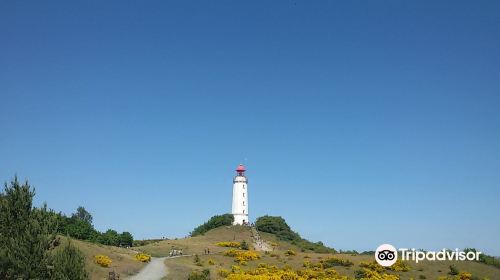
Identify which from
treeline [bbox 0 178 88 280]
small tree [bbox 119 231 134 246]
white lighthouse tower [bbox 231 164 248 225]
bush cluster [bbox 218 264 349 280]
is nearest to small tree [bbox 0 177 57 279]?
treeline [bbox 0 178 88 280]

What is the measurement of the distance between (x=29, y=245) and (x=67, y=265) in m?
2.94

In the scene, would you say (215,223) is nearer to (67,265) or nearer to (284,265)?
(284,265)

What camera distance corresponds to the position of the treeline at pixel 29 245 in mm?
29562

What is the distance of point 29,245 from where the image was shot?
1188 inches

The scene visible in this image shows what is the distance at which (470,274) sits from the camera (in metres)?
58.5

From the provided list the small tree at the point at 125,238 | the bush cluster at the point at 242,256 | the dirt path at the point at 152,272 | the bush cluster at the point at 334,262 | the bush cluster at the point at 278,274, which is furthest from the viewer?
the small tree at the point at 125,238

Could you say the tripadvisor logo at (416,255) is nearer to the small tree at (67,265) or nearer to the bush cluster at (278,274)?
the bush cluster at (278,274)

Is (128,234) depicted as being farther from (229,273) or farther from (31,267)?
(31,267)

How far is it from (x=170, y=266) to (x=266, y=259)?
57.7 ft

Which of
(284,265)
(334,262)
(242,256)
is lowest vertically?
(284,265)

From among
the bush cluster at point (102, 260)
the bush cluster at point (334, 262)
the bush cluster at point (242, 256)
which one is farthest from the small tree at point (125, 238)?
the bush cluster at point (334, 262)

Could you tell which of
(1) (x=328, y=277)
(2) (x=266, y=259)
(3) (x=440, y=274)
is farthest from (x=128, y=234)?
(3) (x=440, y=274)

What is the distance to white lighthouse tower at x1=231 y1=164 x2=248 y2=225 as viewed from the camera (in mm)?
115562

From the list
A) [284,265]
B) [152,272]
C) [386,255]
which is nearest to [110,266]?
[152,272]
